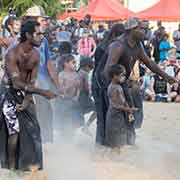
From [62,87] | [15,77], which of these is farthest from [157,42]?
[15,77]

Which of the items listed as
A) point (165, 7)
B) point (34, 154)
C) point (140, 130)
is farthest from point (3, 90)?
point (165, 7)

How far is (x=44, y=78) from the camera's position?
7.06 m

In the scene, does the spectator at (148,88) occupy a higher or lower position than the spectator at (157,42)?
lower

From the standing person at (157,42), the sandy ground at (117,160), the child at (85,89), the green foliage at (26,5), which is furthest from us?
the green foliage at (26,5)

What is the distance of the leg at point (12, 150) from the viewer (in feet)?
18.7

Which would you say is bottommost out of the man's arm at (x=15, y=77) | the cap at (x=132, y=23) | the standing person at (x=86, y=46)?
the standing person at (x=86, y=46)

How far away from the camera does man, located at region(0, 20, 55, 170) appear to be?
5602 millimetres

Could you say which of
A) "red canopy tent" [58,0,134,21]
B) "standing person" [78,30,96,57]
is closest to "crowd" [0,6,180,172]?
"standing person" [78,30,96,57]

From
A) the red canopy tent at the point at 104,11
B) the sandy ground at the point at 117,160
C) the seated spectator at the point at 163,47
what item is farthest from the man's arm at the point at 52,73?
the red canopy tent at the point at 104,11

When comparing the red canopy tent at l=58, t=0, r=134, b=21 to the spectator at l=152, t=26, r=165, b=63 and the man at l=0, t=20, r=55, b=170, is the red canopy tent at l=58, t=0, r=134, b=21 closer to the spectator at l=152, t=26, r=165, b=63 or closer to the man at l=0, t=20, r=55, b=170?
the spectator at l=152, t=26, r=165, b=63

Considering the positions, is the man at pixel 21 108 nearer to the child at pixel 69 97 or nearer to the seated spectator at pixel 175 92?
the child at pixel 69 97

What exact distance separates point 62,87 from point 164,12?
17.3 m

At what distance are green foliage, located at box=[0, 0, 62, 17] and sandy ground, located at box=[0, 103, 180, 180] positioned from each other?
919 inches

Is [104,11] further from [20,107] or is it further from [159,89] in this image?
[20,107]
